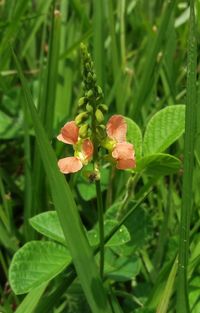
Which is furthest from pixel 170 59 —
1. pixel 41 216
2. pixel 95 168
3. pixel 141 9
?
pixel 95 168

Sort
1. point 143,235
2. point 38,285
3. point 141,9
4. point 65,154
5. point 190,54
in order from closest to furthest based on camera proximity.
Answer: point 190,54
point 38,285
point 143,235
point 65,154
point 141,9

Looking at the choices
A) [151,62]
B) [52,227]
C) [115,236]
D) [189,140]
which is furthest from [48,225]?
[151,62]

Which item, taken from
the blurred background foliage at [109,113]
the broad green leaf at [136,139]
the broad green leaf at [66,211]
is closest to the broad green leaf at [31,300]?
the blurred background foliage at [109,113]

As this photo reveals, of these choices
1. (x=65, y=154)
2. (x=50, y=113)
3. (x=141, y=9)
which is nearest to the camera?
(x=50, y=113)

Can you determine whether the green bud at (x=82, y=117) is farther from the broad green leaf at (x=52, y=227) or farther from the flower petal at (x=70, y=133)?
the broad green leaf at (x=52, y=227)

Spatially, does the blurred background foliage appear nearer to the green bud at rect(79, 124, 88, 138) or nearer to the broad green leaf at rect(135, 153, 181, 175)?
the broad green leaf at rect(135, 153, 181, 175)

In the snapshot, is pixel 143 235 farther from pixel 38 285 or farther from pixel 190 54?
pixel 190 54

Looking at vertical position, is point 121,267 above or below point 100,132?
below

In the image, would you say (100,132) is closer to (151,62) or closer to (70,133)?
(70,133)

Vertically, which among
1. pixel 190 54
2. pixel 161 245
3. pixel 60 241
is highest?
pixel 190 54
